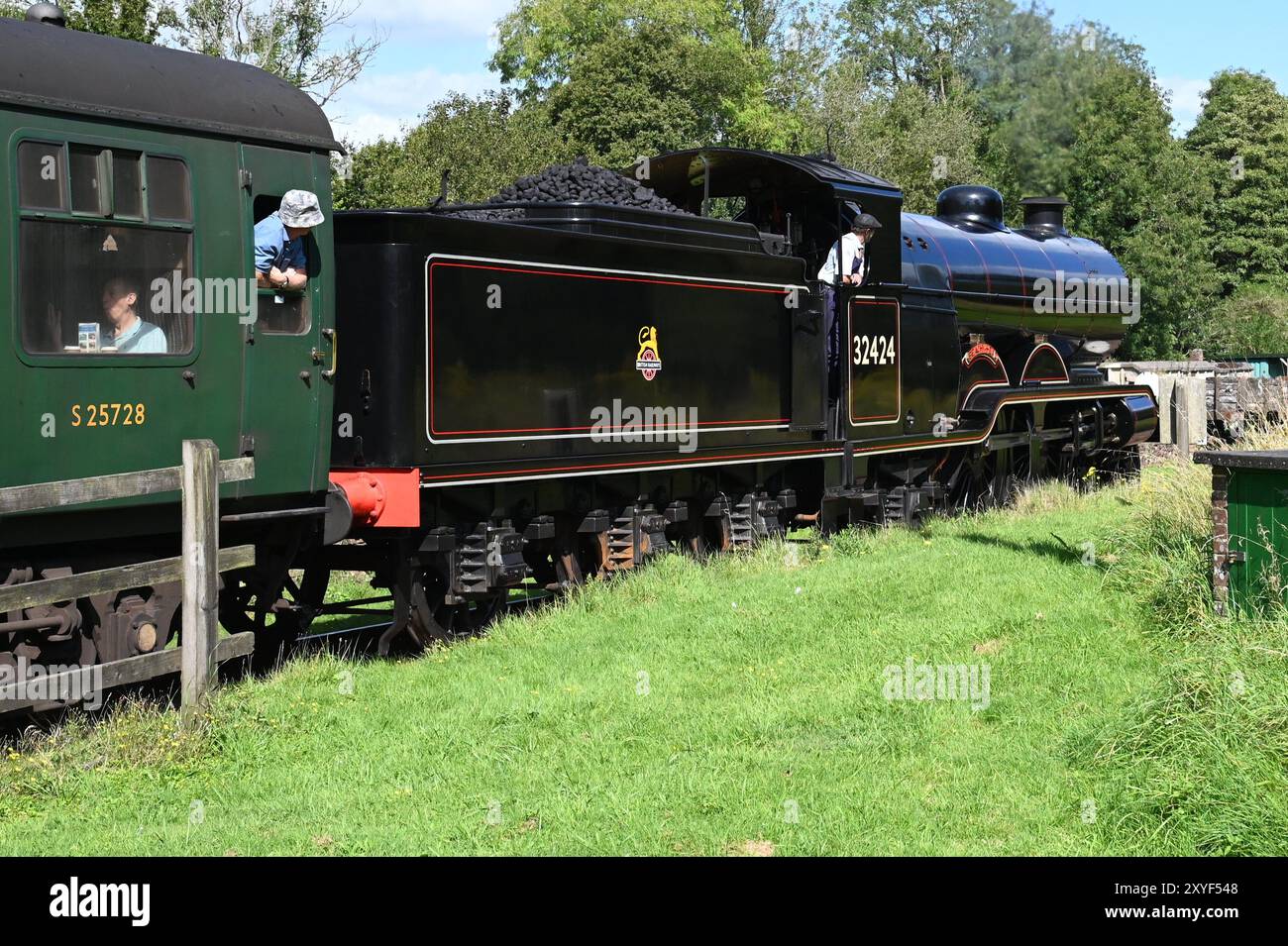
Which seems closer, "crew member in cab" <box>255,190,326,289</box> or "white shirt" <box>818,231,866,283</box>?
"crew member in cab" <box>255,190,326,289</box>

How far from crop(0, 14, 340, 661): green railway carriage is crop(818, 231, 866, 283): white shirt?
5.94 m

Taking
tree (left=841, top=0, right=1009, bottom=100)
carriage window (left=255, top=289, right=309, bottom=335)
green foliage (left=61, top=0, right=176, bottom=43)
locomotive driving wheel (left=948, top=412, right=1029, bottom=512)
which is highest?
tree (left=841, top=0, right=1009, bottom=100)

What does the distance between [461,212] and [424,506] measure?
2.40 m

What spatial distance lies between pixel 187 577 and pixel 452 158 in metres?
25.9

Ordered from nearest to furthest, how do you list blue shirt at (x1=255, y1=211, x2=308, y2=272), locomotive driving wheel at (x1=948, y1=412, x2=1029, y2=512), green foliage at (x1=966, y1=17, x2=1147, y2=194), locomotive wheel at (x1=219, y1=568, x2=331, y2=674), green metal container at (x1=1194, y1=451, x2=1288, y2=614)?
1. green metal container at (x1=1194, y1=451, x2=1288, y2=614)
2. blue shirt at (x1=255, y1=211, x2=308, y2=272)
3. locomotive wheel at (x1=219, y1=568, x2=331, y2=674)
4. locomotive driving wheel at (x1=948, y1=412, x2=1029, y2=512)
5. green foliage at (x1=966, y1=17, x2=1147, y2=194)

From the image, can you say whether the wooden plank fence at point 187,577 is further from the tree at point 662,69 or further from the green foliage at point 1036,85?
the tree at point 662,69

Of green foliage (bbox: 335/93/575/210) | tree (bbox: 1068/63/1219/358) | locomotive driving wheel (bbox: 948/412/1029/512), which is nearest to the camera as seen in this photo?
locomotive driving wheel (bbox: 948/412/1029/512)

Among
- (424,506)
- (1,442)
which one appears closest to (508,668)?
(424,506)

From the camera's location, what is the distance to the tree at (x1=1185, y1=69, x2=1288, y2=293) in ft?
170

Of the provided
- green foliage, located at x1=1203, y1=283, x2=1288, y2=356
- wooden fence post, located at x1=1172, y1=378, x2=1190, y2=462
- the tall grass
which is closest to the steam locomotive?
the tall grass

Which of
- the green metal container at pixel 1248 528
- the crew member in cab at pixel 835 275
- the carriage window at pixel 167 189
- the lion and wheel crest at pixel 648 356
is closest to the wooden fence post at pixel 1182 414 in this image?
the crew member in cab at pixel 835 275

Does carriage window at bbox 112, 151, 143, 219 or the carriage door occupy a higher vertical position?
carriage window at bbox 112, 151, 143, 219

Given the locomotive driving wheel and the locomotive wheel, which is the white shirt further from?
the locomotive wheel
